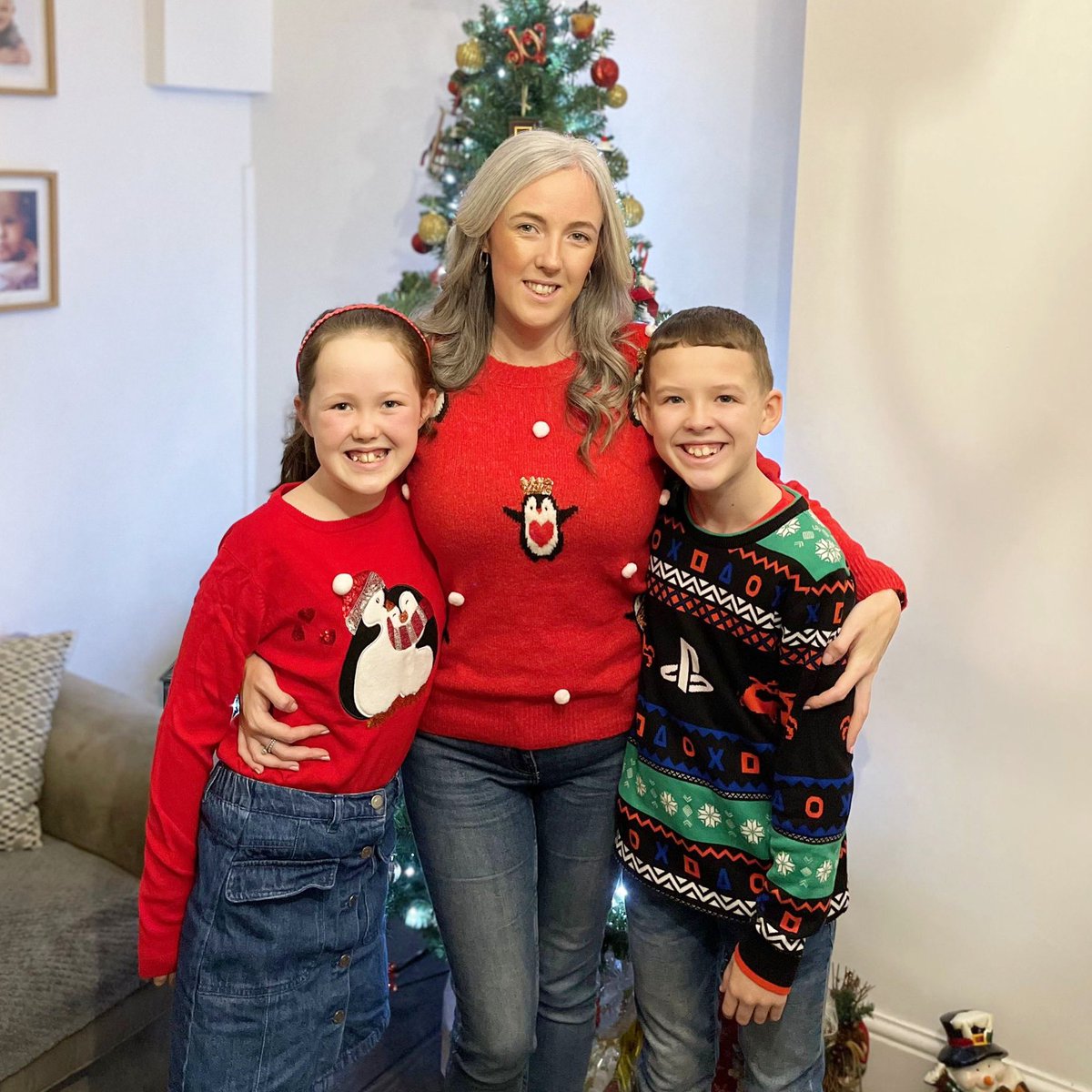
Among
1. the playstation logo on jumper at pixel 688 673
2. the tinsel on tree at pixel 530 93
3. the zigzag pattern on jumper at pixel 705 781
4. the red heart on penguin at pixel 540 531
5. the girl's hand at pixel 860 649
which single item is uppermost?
the tinsel on tree at pixel 530 93

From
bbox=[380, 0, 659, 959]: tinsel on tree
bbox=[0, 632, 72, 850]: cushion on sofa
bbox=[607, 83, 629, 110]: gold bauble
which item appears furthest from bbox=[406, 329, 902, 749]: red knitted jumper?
bbox=[0, 632, 72, 850]: cushion on sofa

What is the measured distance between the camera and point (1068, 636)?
2.07 m

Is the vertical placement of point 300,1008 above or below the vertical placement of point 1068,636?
below

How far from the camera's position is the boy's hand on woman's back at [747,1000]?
1595mm

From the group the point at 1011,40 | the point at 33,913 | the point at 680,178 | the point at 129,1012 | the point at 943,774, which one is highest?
the point at 1011,40

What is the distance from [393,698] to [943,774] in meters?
1.10

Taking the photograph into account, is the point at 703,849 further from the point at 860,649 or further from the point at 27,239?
the point at 27,239

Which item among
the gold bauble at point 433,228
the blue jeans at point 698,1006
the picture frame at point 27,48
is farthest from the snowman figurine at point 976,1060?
the picture frame at point 27,48

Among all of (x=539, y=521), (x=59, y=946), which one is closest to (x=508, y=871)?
(x=539, y=521)

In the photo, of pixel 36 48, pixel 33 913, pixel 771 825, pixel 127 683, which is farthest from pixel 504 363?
pixel 127 683

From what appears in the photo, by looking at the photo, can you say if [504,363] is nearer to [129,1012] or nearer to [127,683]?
[129,1012]

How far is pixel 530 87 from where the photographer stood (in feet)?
7.52

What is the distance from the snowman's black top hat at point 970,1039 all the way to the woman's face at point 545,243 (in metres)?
1.49

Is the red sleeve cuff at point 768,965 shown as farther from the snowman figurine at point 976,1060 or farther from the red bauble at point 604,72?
the red bauble at point 604,72
